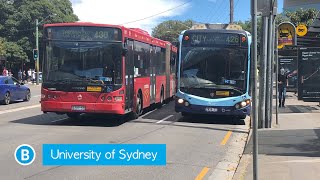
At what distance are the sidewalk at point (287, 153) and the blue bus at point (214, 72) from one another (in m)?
1.65

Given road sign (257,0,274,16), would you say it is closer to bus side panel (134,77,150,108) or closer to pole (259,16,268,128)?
pole (259,16,268,128)

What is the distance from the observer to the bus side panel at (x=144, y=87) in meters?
15.6

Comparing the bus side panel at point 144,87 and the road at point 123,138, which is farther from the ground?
the bus side panel at point 144,87

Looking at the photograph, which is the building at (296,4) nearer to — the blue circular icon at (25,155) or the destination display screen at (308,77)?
the destination display screen at (308,77)

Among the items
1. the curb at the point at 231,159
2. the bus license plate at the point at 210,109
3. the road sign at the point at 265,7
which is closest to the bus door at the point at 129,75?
the bus license plate at the point at 210,109

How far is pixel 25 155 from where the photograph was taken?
29.7 feet

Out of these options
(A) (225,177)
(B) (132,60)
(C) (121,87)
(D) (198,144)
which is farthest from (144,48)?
(A) (225,177)

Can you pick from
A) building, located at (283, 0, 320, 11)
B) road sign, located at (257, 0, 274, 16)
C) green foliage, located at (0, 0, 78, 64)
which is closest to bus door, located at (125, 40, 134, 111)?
road sign, located at (257, 0, 274, 16)

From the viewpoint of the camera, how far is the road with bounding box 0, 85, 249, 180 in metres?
7.82

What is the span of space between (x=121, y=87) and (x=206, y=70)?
9.84 ft

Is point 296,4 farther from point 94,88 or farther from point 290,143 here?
point 290,143

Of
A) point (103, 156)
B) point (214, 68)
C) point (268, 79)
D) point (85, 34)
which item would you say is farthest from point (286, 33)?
point (103, 156)

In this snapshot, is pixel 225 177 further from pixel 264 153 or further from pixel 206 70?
pixel 206 70

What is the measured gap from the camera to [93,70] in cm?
1359
